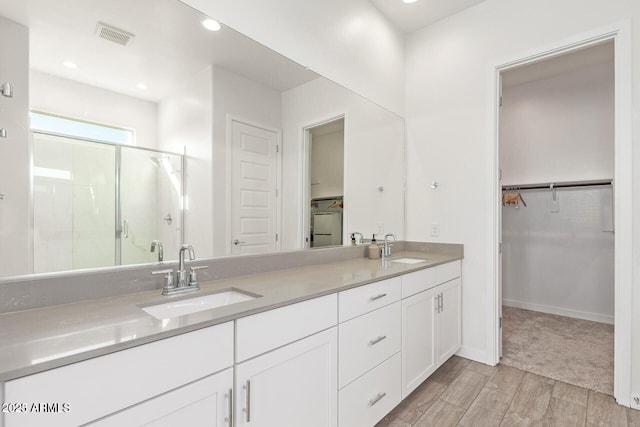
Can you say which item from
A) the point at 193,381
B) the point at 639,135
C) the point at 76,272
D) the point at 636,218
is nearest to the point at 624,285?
the point at 636,218

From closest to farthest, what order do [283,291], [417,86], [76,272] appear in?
[76,272] < [283,291] < [417,86]

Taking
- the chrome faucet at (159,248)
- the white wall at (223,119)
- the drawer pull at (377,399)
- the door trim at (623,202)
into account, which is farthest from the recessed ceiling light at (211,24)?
the door trim at (623,202)

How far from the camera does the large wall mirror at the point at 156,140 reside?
1.11 metres

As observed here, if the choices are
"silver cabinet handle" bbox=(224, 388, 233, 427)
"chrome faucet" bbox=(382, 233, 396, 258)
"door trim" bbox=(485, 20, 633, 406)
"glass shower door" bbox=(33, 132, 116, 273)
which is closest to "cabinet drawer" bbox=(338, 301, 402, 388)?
"silver cabinet handle" bbox=(224, 388, 233, 427)

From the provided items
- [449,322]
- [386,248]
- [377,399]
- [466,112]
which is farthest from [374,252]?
[466,112]

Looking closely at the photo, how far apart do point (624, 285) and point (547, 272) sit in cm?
204

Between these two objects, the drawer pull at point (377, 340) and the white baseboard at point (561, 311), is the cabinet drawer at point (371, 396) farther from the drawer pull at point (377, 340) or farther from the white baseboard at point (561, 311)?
the white baseboard at point (561, 311)

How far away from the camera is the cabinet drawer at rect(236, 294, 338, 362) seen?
1.06 m

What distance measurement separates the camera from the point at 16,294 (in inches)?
41.1

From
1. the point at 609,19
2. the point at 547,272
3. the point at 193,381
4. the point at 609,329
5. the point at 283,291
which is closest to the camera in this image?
the point at 193,381

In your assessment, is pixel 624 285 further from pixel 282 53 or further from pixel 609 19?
pixel 282 53

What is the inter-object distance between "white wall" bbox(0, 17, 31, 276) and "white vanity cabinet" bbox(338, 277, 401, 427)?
47.4 inches

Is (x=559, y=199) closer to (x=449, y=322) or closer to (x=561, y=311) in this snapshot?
(x=561, y=311)

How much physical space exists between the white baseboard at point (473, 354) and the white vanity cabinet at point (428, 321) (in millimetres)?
70
